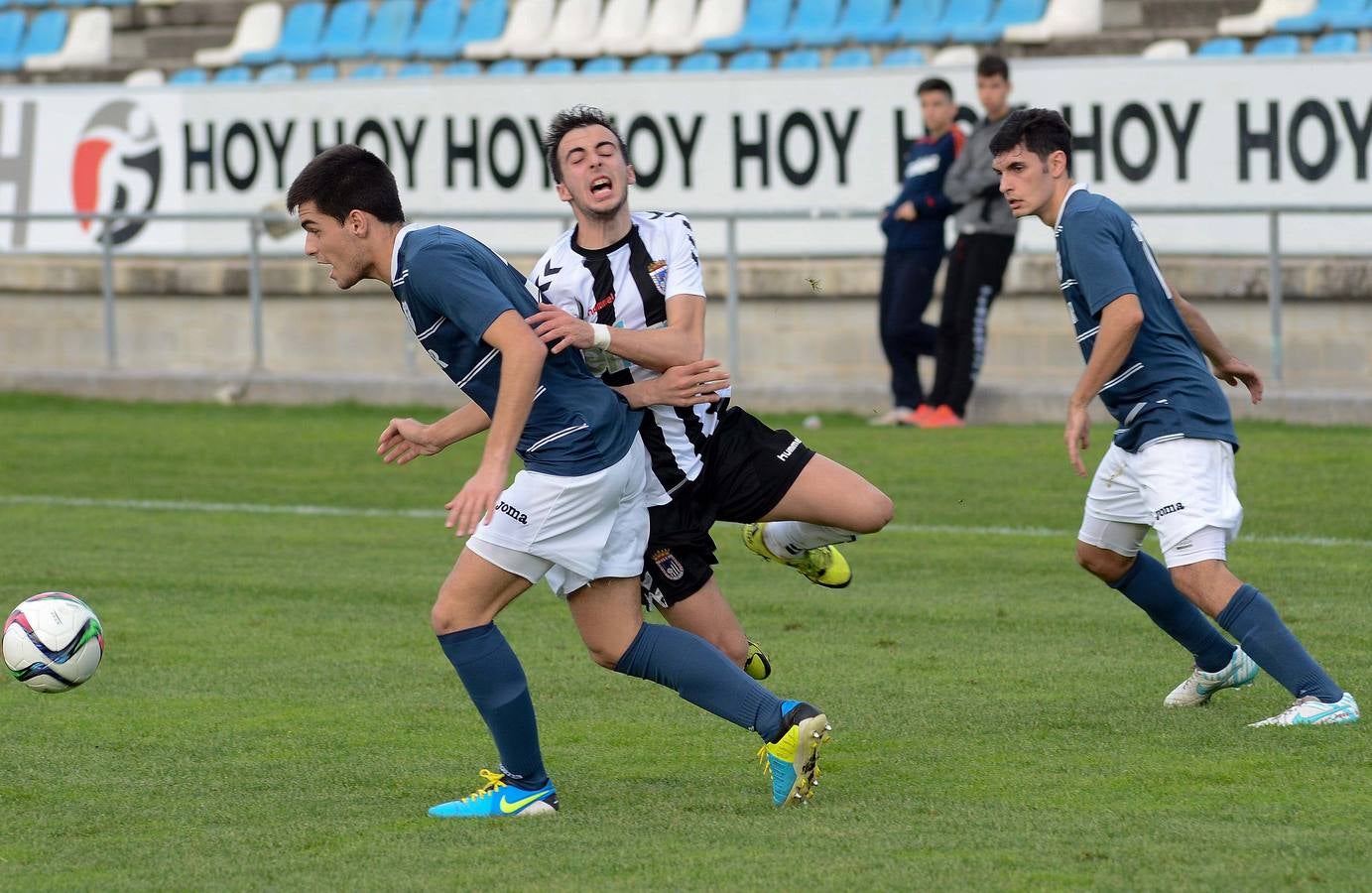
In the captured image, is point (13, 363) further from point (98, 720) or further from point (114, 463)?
point (98, 720)

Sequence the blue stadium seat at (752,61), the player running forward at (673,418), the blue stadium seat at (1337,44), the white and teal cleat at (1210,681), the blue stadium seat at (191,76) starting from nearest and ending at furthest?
1. the player running forward at (673,418)
2. the white and teal cleat at (1210,681)
3. the blue stadium seat at (1337,44)
4. the blue stadium seat at (752,61)
5. the blue stadium seat at (191,76)

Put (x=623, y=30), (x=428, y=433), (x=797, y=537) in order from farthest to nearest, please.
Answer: (x=623, y=30), (x=797, y=537), (x=428, y=433)

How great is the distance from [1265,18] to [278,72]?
35.0ft

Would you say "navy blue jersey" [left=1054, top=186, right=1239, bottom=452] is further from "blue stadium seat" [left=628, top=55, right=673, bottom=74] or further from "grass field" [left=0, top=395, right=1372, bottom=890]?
"blue stadium seat" [left=628, top=55, right=673, bottom=74]

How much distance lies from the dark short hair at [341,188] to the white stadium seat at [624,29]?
53.8ft

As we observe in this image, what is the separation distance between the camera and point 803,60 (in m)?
20.2

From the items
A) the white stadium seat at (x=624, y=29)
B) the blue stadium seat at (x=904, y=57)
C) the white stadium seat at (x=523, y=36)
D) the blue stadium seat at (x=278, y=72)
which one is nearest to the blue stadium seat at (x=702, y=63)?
the white stadium seat at (x=624, y=29)

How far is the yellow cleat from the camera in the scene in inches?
280

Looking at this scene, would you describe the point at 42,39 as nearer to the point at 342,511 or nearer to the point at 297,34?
the point at 297,34

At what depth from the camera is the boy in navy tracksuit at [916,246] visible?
14.3m

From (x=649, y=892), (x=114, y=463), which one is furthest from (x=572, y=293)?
(x=114, y=463)

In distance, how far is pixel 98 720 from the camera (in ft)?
23.0

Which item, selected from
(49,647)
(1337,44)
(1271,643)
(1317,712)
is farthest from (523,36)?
(1317,712)

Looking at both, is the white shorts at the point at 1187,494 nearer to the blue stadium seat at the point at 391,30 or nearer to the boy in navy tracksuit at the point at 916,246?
the boy in navy tracksuit at the point at 916,246
